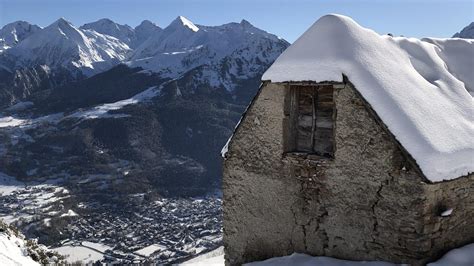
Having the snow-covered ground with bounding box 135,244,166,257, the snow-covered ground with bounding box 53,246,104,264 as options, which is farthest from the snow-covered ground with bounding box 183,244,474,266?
the snow-covered ground with bounding box 135,244,166,257

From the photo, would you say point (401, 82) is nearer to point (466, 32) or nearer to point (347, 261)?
point (347, 261)

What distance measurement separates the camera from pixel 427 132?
24.0 feet

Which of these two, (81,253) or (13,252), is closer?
(13,252)

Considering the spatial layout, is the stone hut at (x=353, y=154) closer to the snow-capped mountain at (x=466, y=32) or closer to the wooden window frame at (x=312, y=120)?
the wooden window frame at (x=312, y=120)

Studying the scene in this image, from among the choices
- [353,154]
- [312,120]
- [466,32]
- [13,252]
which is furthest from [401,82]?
[466,32]

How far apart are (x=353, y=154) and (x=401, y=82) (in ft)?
4.96

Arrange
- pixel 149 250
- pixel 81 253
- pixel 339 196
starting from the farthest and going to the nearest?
A: pixel 149 250 < pixel 81 253 < pixel 339 196

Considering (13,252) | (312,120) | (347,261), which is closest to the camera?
(347,261)

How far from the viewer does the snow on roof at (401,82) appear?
23.5 ft

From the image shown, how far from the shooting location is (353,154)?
25.5 feet

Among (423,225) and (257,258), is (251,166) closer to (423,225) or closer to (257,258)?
(257,258)

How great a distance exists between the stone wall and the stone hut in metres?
0.02

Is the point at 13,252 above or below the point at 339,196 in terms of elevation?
below

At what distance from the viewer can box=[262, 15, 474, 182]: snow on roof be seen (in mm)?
7176
